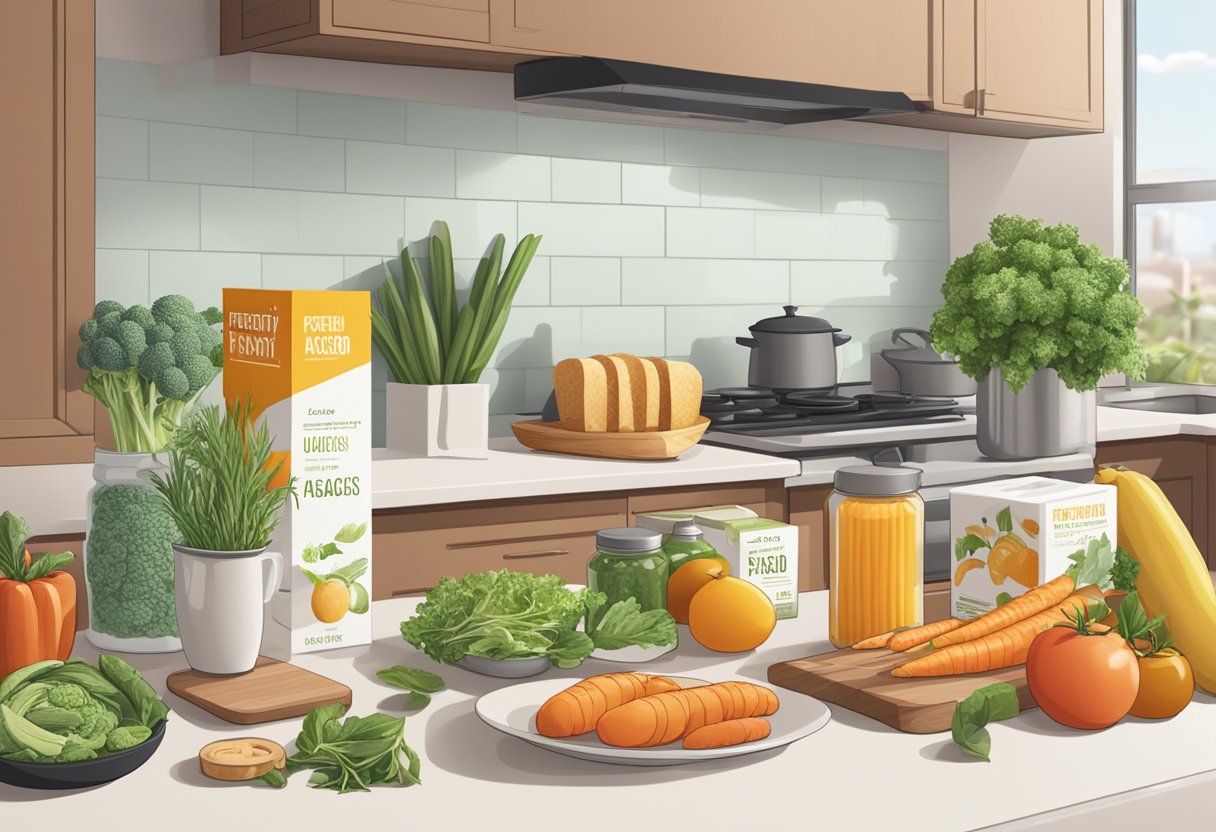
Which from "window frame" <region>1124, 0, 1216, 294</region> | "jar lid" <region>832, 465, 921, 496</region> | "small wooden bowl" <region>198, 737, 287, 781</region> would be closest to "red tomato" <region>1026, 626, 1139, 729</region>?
"jar lid" <region>832, 465, 921, 496</region>

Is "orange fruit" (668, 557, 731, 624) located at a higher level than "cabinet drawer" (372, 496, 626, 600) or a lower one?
higher

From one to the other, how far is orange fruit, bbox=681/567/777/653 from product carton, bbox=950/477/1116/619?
8.6 inches

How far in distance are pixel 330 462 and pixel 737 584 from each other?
436 millimetres

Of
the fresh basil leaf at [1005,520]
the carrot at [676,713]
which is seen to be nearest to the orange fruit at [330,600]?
the carrot at [676,713]

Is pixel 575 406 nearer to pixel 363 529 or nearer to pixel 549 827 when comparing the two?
pixel 363 529

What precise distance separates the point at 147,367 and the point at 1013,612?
0.89 metres

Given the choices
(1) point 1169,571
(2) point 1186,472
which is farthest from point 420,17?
(2) point 1186,472

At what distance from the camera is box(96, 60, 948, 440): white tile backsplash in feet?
9.74

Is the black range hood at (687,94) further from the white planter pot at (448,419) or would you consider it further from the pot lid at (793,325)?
the white planter pot at (448,419)

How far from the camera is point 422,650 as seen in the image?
136 centimetres

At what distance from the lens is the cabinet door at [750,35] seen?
118 inches

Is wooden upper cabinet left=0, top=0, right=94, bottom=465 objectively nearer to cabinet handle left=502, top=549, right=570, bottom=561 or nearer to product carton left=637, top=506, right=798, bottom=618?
cabinet handle left=502, top=549, right=570, bottom=561

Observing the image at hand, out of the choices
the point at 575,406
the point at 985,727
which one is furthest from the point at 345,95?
the point at 985,727

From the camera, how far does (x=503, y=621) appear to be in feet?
4.10
